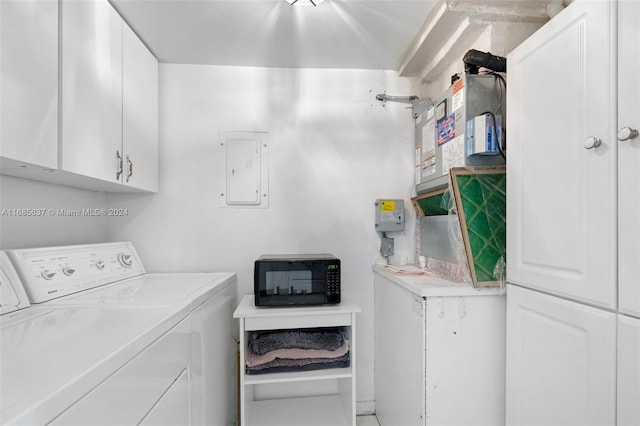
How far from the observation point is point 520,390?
111cm

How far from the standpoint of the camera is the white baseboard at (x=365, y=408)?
75.8 inches

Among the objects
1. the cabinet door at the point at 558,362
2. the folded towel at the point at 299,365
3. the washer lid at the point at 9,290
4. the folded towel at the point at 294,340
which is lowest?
the folded towel at the point at 299,365

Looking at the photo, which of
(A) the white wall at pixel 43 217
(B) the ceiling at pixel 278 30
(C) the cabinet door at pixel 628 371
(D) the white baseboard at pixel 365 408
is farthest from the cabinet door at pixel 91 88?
(D) the white baseboard at pixel 365 408

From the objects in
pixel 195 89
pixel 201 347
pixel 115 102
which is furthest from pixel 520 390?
pixel 195 89

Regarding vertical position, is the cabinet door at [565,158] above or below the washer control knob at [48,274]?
above

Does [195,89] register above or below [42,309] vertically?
above

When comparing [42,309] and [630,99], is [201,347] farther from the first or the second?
[630,99]

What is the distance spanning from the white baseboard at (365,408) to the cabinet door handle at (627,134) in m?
1.94

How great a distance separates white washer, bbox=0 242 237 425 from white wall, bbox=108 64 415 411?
0.23m

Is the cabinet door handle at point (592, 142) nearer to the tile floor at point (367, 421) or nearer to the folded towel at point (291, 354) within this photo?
the folded towel at point (291, 354)

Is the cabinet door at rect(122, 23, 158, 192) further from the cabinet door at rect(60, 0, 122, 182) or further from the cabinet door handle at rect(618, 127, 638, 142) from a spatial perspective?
the cabinet door handle at rect(618, 127, 638, 142)

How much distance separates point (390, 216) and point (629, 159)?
1250mm

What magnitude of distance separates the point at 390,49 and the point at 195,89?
1.29m

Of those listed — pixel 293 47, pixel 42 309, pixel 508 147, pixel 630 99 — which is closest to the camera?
pixel 630 99
